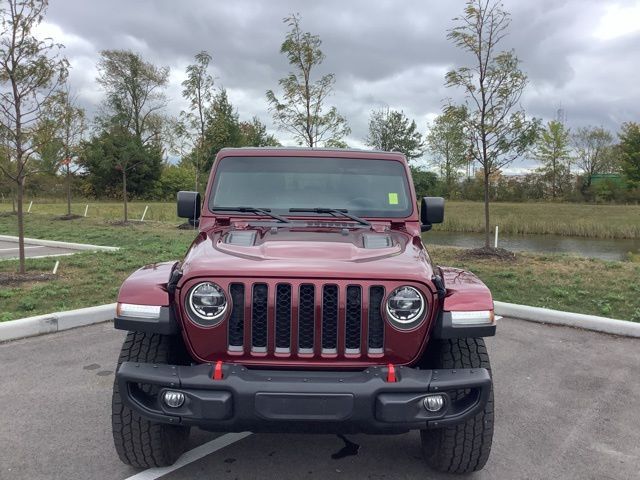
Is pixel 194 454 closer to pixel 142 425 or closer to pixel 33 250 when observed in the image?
pixel 142 425

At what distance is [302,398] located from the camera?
2344 mm

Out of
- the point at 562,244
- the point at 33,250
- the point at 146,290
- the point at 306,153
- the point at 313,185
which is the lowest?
the point at 562,244

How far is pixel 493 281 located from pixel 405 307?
6127 millimetres

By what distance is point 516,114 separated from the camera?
1075 cm

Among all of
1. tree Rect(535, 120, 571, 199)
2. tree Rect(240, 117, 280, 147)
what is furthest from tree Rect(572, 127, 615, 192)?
tree Rect(240, 117, 280, 147)

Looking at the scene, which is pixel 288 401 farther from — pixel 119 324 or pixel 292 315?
pixel 119 324

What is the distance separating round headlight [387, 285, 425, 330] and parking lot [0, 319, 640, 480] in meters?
0.98

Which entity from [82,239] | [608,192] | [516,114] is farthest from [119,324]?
[608,192]

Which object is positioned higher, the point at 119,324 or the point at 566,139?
the point at 566,139

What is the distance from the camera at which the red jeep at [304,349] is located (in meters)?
2.38

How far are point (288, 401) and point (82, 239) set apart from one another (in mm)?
13364

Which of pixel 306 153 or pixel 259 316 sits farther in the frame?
pixel 306 153

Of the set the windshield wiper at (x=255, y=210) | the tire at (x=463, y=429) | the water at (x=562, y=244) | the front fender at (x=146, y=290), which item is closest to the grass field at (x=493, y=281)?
the windshield wiper at (x=255, y=210)

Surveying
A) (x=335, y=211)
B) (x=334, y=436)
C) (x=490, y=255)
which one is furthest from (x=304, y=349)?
(x=490, y=255)
